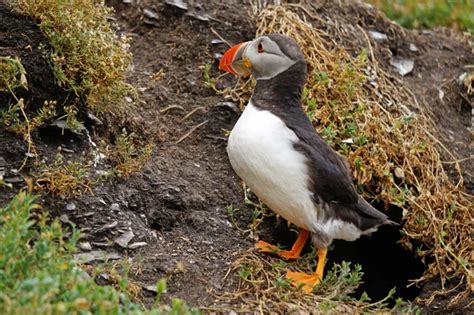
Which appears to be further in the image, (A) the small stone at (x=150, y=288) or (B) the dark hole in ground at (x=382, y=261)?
(B) the dark hole in ground at (x=382, y=261)

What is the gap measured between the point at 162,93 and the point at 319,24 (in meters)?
1.43

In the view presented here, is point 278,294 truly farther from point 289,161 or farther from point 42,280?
point 42,280

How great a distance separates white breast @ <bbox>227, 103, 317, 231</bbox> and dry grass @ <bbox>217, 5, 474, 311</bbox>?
961mm

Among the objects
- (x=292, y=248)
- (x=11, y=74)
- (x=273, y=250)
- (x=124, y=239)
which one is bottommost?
(x=292, y=248)

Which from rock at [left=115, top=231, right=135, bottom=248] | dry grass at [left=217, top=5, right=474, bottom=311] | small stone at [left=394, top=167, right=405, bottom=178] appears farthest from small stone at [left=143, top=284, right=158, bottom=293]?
small stone at [left=394, top=167, right=405, bottom=178]

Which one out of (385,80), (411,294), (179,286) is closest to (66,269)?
(179,286)

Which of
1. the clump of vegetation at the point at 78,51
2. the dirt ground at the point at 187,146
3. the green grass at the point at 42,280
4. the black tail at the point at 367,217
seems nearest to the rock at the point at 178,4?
the dirt ground at the point at 187,146

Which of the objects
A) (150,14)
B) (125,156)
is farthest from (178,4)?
(125,156)

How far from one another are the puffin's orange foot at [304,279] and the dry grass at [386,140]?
989mm

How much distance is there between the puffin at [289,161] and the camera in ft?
16.7

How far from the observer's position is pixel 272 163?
5051mm

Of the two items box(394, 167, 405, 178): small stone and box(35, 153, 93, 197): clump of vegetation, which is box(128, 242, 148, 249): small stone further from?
box(394, 167, 405, 178): small stone

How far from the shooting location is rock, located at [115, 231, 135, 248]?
5188mm

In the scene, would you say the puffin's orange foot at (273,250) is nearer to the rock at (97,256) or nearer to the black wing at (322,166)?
the black wing at (322,166)
